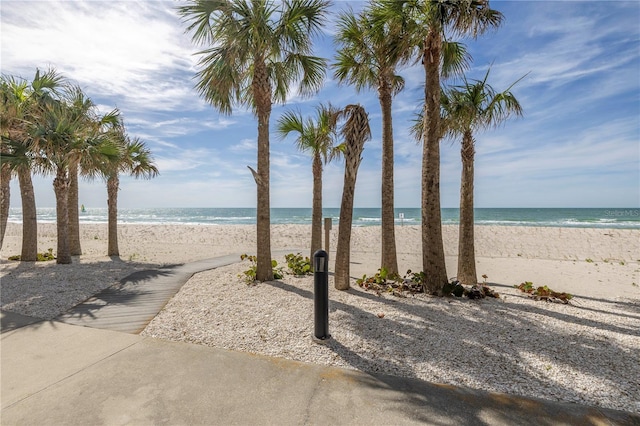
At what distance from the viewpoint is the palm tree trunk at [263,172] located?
744 cm

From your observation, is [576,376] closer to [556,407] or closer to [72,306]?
[556,407]

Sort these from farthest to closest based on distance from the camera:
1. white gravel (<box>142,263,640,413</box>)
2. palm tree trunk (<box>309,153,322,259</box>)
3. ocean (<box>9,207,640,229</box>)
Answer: ocean (<box>9,207,640,229</box>) < palm tree trunk (<box>309,153,322,259</box>) < white gravel (<box>142,263,640,413</box>)

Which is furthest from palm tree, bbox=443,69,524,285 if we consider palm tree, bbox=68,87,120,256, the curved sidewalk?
palm tree, bbox=68,87,120,256

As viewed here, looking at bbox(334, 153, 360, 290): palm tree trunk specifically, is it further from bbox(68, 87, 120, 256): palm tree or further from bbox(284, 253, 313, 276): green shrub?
bbox(68, 87, 120, 256): palm tree

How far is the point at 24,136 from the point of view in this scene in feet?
32.5

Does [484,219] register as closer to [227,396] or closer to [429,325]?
[429,325]

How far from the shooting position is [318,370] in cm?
329

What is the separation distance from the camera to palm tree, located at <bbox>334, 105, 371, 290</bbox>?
653cm

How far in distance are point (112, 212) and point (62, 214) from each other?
2.52m

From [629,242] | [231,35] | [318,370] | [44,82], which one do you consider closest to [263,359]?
[318,370]

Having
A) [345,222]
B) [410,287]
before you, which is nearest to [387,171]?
[345,222]

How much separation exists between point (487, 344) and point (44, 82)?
14.8 metres

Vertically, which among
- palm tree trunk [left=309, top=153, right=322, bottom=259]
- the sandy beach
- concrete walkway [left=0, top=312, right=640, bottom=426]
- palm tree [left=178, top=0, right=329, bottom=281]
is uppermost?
palm tree [left=178, top=0, right=329, bottom=281]

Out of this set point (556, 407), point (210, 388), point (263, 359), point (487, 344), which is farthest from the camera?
point (487, 344)
